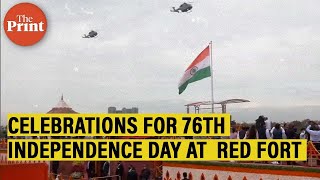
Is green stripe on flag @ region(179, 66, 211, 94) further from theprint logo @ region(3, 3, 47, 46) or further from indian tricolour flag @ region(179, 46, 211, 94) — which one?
theprint logo @ region(3, 3, 47, 46)

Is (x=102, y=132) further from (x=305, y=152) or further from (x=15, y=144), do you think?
(x=305, y=152)

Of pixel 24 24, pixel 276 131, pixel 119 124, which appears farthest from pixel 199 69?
pixel 24 24

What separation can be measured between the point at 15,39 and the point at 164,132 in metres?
4.01

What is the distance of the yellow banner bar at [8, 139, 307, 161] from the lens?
1216cm

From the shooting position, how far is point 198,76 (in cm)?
1773

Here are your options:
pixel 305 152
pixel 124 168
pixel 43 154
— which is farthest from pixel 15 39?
pixel 124 168

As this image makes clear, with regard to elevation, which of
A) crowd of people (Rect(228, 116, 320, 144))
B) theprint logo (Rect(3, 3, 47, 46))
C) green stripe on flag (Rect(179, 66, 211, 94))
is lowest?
crowd of people (Rect(228, 116, 320, 144))

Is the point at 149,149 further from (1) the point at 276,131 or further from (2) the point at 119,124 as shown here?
(1) the point at 276,131

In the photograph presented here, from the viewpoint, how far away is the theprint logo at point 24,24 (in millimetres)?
12164

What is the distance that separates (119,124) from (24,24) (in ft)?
10.3

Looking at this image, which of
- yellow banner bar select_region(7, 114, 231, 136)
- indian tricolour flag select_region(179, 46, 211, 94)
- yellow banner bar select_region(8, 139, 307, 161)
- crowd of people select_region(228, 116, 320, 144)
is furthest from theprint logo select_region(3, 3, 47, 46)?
indian tricolour flag select_region(179, 46, 211, 94)

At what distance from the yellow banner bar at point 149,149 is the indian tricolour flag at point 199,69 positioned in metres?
5.25

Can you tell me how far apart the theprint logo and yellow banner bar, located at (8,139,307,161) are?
7.64ft

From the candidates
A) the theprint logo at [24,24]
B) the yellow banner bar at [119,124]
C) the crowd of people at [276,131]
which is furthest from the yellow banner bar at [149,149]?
the theprint logo at [24,24]
